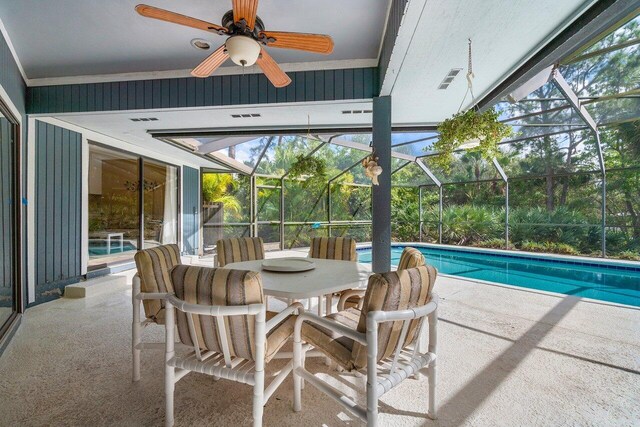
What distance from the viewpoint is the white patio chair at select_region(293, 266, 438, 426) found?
1.35m

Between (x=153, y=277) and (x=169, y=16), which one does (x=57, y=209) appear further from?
(x=169, y=16)

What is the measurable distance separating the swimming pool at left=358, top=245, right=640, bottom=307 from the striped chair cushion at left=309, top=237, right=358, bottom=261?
3675mm

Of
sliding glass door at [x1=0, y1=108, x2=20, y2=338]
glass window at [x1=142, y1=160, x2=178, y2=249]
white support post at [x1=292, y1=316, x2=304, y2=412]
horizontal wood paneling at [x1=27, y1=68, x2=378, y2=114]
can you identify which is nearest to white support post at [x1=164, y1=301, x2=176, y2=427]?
white support post at [x1=292, y1=316, x2=304, y2=412]

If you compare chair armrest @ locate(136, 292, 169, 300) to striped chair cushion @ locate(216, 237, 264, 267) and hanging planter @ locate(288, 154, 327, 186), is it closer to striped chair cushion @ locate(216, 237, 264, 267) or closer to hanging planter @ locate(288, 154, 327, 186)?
striped chair cushion @ locate(216, 237, 264, 267)

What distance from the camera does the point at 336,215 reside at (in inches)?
351

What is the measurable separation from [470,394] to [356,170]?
7282mm

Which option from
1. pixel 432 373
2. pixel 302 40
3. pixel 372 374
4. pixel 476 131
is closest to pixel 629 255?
pixel 476 131

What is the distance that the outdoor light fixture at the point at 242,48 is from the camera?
1783 mm

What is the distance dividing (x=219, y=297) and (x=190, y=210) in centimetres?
667

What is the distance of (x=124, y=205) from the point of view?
5.34 m

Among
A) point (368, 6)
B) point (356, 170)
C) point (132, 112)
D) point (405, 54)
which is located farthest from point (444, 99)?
point (356, 170)

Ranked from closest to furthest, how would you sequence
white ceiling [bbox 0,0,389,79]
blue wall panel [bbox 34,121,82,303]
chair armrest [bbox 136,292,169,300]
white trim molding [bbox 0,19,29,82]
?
1. chair armrest [bbox 136,292,169,300]
2. white ceiling [bbox 0,0,389,79]
3. white trim molding [bbox 0,19,29,82]
4. blue wall panel [bbox 34,121,82,303]

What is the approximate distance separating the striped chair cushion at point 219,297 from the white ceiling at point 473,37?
1.91m

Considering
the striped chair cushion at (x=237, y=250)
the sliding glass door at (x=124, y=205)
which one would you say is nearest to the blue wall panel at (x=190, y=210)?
the sliding glass door at (x=124, y=205)
